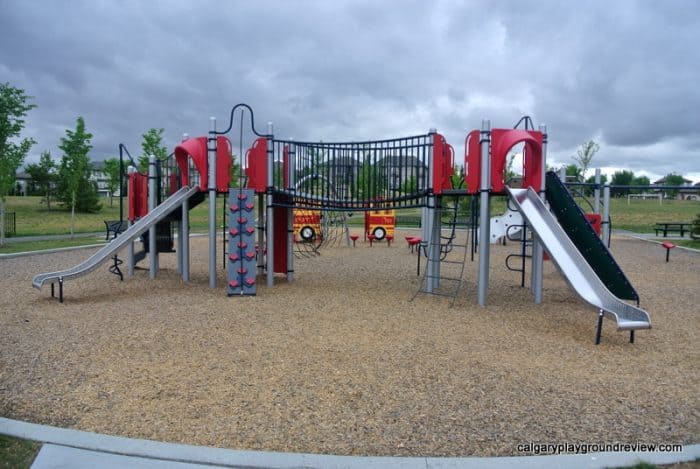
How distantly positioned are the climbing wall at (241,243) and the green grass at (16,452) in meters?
5.30

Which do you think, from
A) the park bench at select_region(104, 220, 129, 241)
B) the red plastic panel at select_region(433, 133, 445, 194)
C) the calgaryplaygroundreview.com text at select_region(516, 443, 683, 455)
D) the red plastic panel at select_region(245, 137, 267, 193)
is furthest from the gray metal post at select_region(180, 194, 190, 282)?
the calgaryplaygroundreview.com text at select_region(516, 443, 683, 455)

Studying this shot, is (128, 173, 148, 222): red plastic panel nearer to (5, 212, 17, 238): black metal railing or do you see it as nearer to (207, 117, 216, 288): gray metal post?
(207, 117, 216, 288): gray metal post

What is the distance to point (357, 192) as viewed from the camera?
929 centimetres

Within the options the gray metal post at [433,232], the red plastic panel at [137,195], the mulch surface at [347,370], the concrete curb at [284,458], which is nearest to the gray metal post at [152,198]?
the red plastic panel at [137,195]

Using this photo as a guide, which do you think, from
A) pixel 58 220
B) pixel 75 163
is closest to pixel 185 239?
pixel 75 163

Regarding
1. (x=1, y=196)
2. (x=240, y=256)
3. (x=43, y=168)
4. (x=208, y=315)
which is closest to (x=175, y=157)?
(x=240, y=256)

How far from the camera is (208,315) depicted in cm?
725

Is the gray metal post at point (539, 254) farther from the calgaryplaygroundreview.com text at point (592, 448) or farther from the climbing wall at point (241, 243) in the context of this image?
the calgaryplaygroundreview.com text at point (592, 448)

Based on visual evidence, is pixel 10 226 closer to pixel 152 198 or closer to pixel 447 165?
pixel 152 198

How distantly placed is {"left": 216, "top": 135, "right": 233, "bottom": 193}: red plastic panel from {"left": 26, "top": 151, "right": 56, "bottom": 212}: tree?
35.7 meters

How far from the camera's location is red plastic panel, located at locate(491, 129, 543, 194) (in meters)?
8.04

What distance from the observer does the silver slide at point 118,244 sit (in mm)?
8172

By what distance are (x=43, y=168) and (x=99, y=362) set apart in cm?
4591

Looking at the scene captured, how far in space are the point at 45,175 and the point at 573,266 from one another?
47.1 metres
